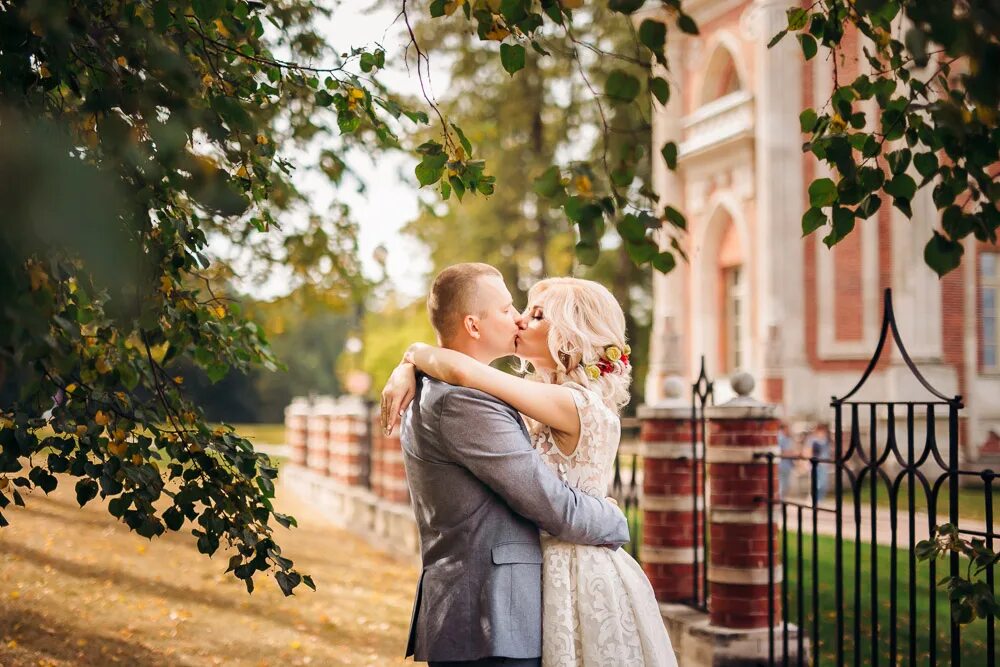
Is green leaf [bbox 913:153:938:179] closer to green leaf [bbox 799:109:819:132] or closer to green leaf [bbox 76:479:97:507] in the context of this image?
green leaf [bbox 799:109:819:132]

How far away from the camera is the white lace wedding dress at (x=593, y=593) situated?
10.1 feet

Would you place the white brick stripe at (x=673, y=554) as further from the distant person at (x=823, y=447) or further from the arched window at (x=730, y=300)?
the arched window at (x=730, y=300)

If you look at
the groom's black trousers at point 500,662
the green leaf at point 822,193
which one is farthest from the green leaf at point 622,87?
the groom's black trousers at point 500,662

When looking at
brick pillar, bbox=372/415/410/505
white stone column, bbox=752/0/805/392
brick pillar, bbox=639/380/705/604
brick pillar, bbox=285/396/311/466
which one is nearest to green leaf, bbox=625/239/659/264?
brick pillar, bbox=639/380/705/604

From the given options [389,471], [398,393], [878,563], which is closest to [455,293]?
[398,393]

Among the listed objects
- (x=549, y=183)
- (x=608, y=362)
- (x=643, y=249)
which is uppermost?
(x=549, y=183)

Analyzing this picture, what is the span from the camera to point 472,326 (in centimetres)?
318

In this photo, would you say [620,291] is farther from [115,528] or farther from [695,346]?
[115,528]

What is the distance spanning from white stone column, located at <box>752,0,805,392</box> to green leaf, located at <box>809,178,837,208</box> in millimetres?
17160

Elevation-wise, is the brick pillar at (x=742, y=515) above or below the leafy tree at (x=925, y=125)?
below

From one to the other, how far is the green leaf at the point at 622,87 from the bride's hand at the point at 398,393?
1.29 metres

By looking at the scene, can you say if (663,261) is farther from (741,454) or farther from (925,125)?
(741,454)

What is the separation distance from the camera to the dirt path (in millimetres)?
6762

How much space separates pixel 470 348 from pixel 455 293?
18 cm
